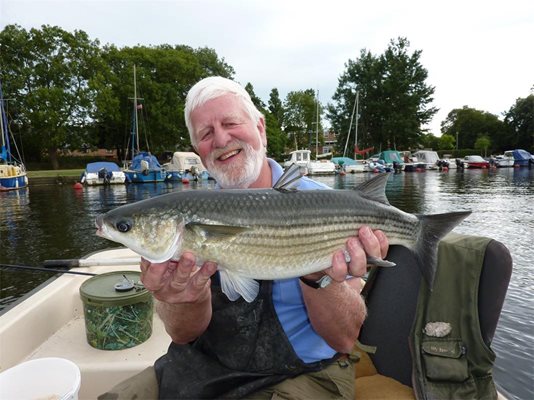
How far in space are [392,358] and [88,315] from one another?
314 cm

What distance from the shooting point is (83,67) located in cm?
4906

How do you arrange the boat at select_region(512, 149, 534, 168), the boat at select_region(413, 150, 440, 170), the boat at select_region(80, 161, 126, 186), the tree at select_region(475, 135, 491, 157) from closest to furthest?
the boat at select_region(80, 161, 126, 186) < the boat at select_region(413, 150, 440, 170) < the boat at select_region(512, 149, 534, 168) < the tree at select_region(475, 135, 491, 157)

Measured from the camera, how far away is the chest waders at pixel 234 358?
2.65 metres

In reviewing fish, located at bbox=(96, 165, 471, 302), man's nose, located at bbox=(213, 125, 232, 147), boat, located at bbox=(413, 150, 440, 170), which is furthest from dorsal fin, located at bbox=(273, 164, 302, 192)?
boat, located at bbox=(413, 150, 440, 170)

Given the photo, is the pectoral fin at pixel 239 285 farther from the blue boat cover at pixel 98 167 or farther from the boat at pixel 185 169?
the blue boat cover at pixel 98 167

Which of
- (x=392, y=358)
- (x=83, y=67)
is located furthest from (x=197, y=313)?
(x=83, y=67)

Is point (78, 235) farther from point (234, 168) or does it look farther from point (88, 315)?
point (234, 168)

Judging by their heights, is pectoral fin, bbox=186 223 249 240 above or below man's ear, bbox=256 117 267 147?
below

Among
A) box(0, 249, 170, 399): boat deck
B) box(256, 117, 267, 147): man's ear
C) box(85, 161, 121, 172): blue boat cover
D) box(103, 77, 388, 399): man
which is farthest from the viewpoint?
box(85, 161, 121, 172): blue boat cover

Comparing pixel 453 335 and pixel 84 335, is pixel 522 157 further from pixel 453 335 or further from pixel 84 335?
pixel 84 335

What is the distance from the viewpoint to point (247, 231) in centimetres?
255

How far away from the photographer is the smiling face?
3.39 m

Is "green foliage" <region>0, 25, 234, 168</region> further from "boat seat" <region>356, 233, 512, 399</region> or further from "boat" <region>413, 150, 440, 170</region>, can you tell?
"boat seat" <region>356, 233, 512, 399</region>

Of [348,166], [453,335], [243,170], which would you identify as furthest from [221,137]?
[348,166]
